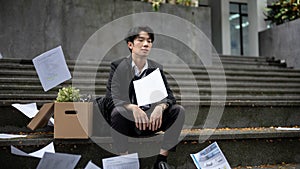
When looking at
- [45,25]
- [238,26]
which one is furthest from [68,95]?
[238,26]

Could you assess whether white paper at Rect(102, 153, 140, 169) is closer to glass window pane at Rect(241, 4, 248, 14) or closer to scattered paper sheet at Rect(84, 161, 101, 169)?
scattered paper sheet at Rect(84, 161, 101, 169)

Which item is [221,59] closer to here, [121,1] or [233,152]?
[121,1]

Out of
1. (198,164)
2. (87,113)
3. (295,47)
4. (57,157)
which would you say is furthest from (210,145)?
(295,47)

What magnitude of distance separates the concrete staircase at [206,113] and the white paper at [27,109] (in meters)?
0.05

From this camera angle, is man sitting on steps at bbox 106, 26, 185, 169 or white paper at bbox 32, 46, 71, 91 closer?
man sitting on steps at bbox 106, 26, 185, 169

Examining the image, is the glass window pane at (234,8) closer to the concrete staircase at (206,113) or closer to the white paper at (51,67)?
the concrete staircase at (206,113)

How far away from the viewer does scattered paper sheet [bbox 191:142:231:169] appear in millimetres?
2045

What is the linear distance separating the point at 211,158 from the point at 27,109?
3.99 feet

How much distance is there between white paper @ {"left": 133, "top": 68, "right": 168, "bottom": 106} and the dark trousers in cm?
9

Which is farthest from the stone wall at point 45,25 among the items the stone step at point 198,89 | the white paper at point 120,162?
the white paper at point 120,162

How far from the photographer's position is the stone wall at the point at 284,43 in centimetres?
517

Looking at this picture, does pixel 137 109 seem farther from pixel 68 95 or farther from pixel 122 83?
pixel 68 95

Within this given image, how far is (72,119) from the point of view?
1.92 m

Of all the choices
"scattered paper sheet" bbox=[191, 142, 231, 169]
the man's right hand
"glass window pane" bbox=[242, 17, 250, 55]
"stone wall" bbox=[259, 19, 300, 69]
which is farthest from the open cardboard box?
"glass window pane" bbox=[242, 17, 250, 55]
